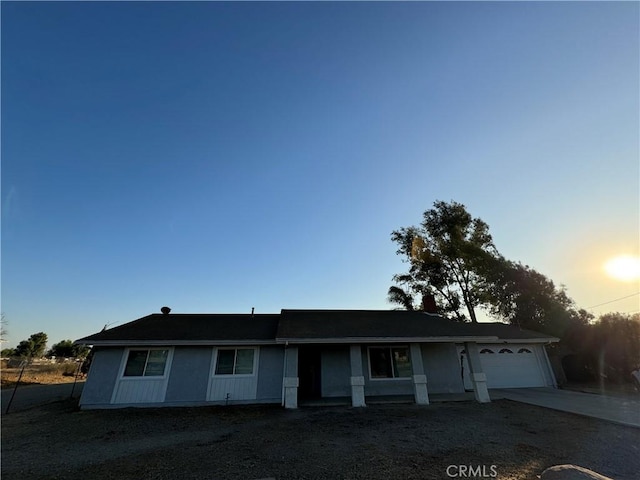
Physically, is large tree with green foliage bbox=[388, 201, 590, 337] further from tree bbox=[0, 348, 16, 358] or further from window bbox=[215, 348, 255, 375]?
tree bbox=[0, 348, 16, 358]

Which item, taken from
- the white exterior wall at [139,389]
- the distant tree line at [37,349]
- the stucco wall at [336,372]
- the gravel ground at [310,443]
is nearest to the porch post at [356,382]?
the gravel ground at [310,443]

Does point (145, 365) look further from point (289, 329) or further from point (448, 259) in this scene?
point (448, 259)

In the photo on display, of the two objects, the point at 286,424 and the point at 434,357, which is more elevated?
the point at 434,357

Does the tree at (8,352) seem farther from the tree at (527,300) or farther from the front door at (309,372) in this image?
the tree at (527,300)

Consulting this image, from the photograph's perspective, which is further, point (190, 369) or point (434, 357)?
point (434, 357)

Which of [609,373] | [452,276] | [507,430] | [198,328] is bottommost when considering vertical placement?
[507,430]

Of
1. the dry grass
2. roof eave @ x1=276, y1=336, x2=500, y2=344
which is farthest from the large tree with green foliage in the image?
the dry grass

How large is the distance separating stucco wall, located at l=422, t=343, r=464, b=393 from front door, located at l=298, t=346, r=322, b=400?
5271 mm

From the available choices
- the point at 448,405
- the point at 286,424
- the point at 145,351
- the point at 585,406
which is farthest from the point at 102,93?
the point at 585,406

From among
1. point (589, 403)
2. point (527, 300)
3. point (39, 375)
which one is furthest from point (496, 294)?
point (39, 375)

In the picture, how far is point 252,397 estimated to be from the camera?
1259 centimetres

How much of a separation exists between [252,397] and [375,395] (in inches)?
218

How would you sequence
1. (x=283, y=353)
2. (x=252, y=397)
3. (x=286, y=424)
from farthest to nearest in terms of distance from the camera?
(x=283, y=353)
(x=252, y=397)
(x=286, y=424)

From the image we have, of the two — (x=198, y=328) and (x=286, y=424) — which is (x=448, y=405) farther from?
(x=198, y=328)
